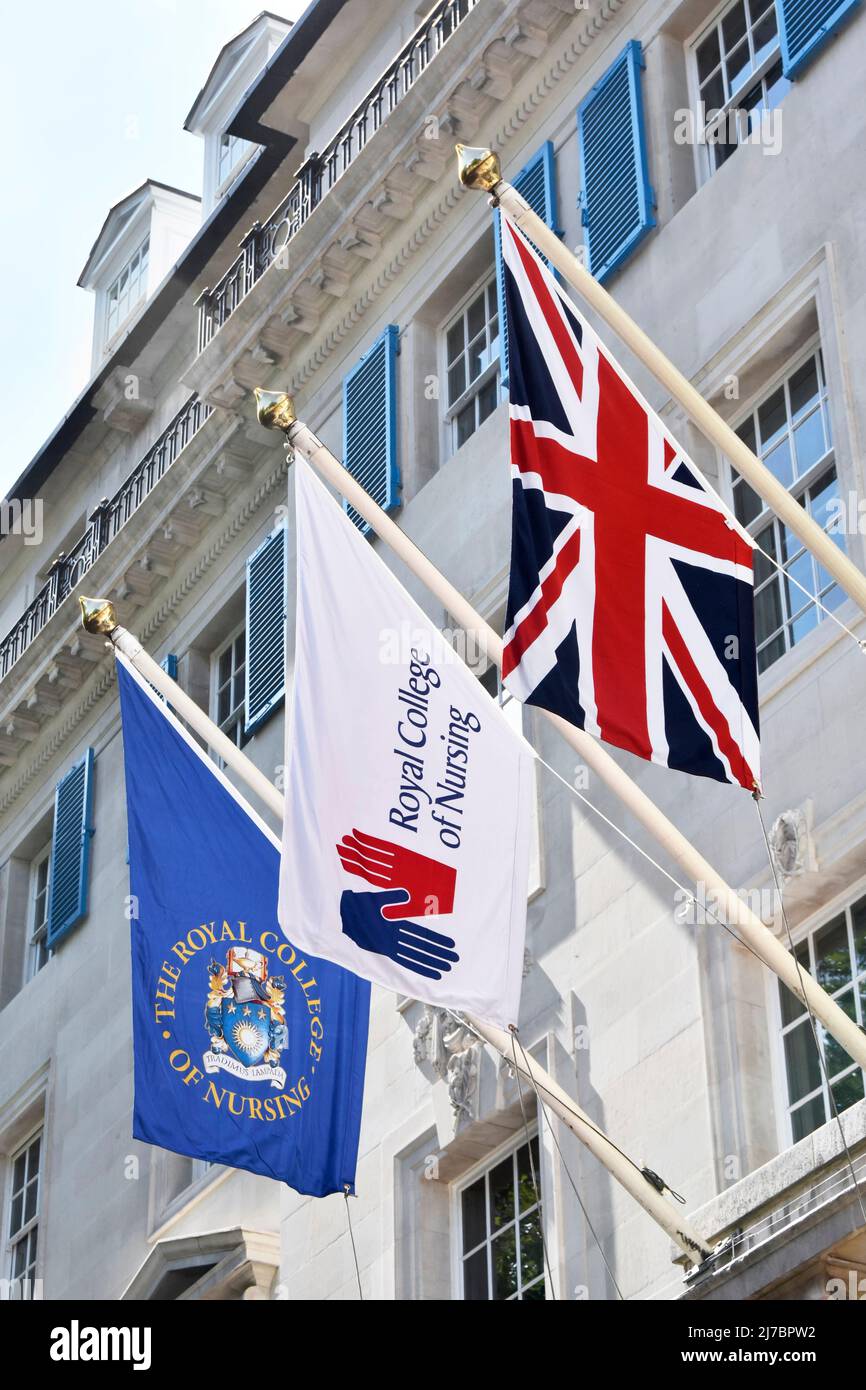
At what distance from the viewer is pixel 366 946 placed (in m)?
13.8

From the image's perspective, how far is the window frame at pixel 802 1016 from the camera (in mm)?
15396

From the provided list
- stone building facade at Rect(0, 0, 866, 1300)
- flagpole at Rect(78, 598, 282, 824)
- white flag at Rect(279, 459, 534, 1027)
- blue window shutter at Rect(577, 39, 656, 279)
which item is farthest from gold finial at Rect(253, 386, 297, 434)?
blue window shutter at Rect(577, 39, 656, 279)

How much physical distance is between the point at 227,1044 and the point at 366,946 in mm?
2905

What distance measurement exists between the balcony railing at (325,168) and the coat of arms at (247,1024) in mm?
10319

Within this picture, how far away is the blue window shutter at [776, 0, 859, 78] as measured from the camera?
18312 millimetres

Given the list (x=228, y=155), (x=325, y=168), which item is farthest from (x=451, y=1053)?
(x=228, y=155)

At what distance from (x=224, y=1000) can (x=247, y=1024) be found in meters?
0.25

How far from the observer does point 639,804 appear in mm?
14641

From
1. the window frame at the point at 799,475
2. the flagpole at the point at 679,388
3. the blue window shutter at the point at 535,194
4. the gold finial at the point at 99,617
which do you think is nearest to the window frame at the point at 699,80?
the blue window shutter at the point at 535,194

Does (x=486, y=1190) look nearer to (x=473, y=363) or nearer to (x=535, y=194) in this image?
(x=473, y=363)

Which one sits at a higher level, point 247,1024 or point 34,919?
point 34,919

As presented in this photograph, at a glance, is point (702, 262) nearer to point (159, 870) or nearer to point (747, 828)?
point (747, 828)

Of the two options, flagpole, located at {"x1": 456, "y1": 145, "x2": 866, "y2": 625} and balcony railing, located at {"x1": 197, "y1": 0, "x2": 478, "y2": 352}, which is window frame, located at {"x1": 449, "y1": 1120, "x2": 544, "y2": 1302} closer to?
flagpole, located at {"x1": 456, "y1": 145, "x2": 866, "y2": 625}

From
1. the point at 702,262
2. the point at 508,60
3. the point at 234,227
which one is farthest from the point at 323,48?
the point at 702,262
